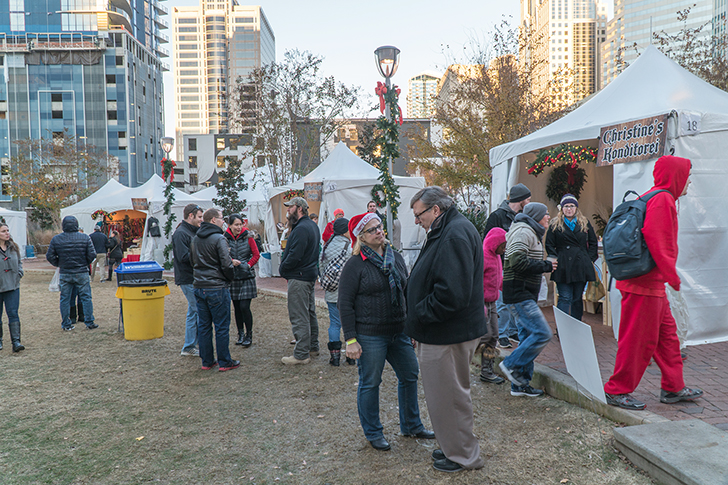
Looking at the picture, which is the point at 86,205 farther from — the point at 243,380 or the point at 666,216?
the point at 666,216

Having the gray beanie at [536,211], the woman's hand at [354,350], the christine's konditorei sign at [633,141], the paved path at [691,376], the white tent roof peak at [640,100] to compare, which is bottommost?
the paved path at [691,376]

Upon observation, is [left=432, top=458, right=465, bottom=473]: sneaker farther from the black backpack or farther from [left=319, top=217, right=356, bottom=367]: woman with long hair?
[left=319, top=217, right=356, bottom=367]: woman with long hair

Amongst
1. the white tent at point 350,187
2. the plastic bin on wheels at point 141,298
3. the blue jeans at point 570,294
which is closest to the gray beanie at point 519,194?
the blue jeans at point 570,294

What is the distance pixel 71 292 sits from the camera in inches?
339

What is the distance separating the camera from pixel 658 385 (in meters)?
4.47

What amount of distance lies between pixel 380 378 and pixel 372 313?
49cm

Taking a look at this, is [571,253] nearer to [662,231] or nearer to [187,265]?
[662,231]

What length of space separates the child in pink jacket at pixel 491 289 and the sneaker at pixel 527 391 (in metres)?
0.40

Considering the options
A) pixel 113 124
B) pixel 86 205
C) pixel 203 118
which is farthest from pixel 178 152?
pixel 86 205

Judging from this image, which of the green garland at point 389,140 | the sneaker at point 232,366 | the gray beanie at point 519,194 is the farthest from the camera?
the green garland at point 389,140

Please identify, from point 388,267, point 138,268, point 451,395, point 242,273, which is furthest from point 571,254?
point 138,268

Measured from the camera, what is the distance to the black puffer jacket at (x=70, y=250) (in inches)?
324

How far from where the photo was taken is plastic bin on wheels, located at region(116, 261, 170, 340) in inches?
295

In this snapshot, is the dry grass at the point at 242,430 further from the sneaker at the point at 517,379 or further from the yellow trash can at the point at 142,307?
the yellow trash can at the point at 142,307
